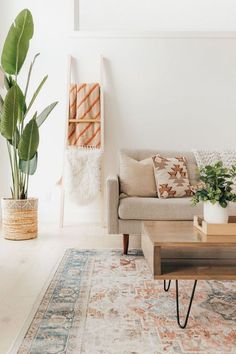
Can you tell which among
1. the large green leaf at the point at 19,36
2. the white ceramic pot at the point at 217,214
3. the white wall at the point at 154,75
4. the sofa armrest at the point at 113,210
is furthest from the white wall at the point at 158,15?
the white ceramic pot at the point at 217,214

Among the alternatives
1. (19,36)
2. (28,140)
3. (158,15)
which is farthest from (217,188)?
(158,15)

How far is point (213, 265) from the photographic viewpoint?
1.85 metres

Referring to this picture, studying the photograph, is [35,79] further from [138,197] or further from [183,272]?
[183,272]

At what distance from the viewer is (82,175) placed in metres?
4.01

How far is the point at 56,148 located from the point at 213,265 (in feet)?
9.32

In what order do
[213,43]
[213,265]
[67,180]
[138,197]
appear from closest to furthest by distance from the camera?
1. [213,265]
2. [138,197]
3. [67,180]
4. [213,43]

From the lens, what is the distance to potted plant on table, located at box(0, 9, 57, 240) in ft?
11.3

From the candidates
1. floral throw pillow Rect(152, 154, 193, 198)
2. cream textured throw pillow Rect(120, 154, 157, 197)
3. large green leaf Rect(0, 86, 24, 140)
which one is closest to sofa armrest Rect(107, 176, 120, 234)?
cream textured throw pillow Rect(120, 154, 157, 197)

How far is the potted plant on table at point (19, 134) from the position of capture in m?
3.43

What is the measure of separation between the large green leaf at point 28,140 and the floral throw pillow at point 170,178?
98 cm

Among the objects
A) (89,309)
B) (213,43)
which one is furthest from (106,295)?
(213,43)

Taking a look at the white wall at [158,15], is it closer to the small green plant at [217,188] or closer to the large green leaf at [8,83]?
the large green leaf at [8,83]

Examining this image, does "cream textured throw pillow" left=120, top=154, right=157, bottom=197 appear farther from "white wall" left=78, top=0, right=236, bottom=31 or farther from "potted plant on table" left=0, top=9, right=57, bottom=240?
"white wall" left=78, top=0, right=236, bottom=31

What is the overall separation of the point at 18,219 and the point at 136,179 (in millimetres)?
1075
